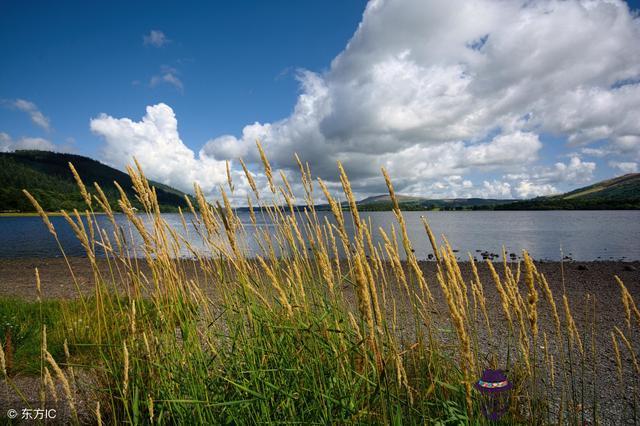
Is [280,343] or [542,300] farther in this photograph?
[542,300]

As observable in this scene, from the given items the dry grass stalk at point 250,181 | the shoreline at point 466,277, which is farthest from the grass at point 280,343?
the shoreline at point 466,277

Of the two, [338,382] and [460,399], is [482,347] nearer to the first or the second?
[460,399]

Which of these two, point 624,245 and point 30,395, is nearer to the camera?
point 30,395

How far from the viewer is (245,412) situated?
8.68 feet

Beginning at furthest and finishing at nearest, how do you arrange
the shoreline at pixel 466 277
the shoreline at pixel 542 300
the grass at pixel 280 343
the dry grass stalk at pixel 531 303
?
the shoreline at pixel 466 277 < the shoreline at pixel 542 300 < the grass at pixel 280 343 < the dry grass stalk at pixel 531 303

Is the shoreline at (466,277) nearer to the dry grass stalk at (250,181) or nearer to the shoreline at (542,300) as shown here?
the shoreline at (542,300)

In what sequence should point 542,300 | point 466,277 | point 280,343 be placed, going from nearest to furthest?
1. point 280,343
2. point 542,300
3. point 466,277

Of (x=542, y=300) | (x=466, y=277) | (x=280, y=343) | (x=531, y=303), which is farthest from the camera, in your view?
(x=466, y=277)

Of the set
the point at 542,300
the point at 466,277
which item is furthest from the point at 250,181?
the point at 466,277

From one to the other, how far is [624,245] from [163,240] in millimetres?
52007

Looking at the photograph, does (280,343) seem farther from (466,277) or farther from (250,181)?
(466,277)

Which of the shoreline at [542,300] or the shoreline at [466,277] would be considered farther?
the shoreline at [466,277]

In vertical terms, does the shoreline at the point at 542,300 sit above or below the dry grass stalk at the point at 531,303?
below

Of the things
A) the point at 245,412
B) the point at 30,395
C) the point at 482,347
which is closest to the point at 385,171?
the point at 245,412
